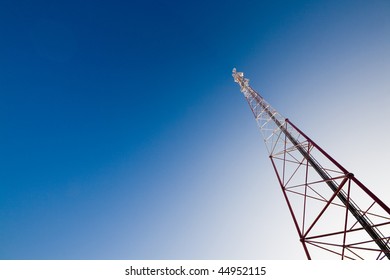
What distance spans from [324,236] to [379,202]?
234 cm

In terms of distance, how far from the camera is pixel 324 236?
8.28m

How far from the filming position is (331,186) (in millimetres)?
9422
